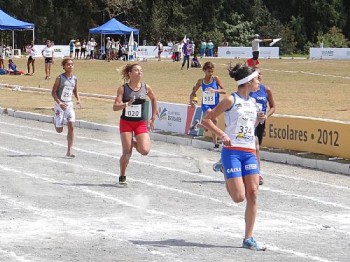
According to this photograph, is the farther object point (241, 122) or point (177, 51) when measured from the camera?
point (177, 51)

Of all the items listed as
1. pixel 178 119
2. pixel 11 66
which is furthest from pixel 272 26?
pixel 178 119

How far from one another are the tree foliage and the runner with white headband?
73.6 meters

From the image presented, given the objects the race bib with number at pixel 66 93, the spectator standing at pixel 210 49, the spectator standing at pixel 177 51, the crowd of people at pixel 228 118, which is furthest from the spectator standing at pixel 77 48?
the race bib with number at pixel 66 93

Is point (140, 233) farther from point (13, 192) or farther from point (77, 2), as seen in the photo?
point (77, 2)

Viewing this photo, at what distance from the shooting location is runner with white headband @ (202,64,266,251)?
30.4 ft

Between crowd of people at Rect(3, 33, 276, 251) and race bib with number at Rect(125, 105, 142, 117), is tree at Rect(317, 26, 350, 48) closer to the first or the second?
crowd of people at Rect(3, 33, 276, 251)

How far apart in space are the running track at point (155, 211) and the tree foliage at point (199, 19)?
220ft

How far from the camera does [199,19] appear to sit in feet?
312

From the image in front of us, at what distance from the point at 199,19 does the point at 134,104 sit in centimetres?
8208

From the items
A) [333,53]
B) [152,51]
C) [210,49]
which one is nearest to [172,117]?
[333,53]

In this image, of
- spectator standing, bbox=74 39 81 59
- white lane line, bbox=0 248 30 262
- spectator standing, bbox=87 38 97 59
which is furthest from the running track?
spectator standing, bbox=87 38 97 59

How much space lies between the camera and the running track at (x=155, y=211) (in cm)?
919

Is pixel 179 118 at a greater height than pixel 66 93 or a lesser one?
lesser

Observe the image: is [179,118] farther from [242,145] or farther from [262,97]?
[242,145]
